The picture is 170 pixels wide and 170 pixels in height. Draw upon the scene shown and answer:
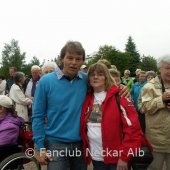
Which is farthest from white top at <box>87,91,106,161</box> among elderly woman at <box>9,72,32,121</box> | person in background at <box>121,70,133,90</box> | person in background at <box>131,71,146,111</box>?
person in background at <box>121,70,133,90</box>

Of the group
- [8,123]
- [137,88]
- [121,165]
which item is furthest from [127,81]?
[121,165]

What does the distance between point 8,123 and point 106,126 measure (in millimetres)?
1647

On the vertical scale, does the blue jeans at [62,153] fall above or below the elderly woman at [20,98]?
below

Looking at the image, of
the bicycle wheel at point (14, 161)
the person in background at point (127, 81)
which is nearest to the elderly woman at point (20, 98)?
the bicycle wheel at point (14, 161)

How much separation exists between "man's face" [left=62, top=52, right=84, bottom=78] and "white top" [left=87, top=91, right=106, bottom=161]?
344 millimetres

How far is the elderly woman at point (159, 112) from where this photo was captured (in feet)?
11.3

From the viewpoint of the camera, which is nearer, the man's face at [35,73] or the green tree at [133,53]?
the man's face at [35,73]

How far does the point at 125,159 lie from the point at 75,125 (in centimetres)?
53

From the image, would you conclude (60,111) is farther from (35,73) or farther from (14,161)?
(35,73)

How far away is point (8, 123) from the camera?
4.18 metres

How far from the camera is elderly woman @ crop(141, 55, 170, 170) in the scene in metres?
3.44

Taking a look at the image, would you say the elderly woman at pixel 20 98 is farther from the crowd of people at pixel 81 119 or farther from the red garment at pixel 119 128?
the red garment at pixel 119 128

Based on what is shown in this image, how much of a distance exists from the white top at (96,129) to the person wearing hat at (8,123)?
1.38 meters

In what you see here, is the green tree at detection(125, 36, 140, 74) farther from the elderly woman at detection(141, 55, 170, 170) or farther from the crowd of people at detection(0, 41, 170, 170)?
the crowd of people at detection(0, 41, 170, 170)
